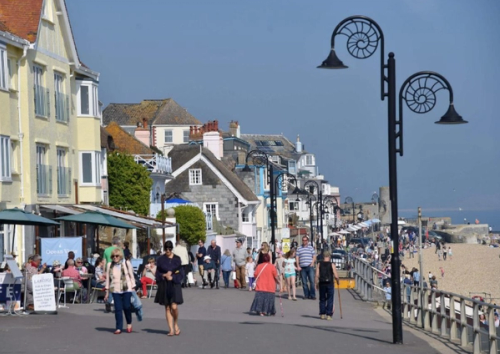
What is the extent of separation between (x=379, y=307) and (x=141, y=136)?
41.5 metres

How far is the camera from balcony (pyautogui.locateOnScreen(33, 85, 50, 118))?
34.6 metres

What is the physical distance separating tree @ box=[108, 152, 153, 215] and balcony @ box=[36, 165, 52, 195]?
1417 centimetres

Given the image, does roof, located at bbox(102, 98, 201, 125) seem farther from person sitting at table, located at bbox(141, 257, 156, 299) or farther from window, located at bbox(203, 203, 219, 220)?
person sitting at table, located at bbox(141, 257, 156, 299)

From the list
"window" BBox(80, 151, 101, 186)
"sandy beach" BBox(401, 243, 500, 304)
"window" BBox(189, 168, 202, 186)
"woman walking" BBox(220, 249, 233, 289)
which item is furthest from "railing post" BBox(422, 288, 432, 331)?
"window" BBox(189, 168, 202, 186)

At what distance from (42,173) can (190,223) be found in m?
20.5

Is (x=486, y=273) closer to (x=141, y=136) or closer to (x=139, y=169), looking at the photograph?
(x=141, y=136)

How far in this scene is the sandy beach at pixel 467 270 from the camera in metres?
77.1

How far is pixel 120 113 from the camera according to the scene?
94125 millimetres

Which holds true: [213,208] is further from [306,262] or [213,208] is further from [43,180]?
[306,262]

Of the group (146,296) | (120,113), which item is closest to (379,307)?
(146,296)

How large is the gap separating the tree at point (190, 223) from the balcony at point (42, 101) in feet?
64.9

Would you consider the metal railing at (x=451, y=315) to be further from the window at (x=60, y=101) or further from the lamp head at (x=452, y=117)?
the window at (x=60, y=101)

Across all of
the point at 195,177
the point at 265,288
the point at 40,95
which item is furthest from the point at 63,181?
the point at 195,177

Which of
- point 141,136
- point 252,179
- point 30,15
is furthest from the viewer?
point 252,179
